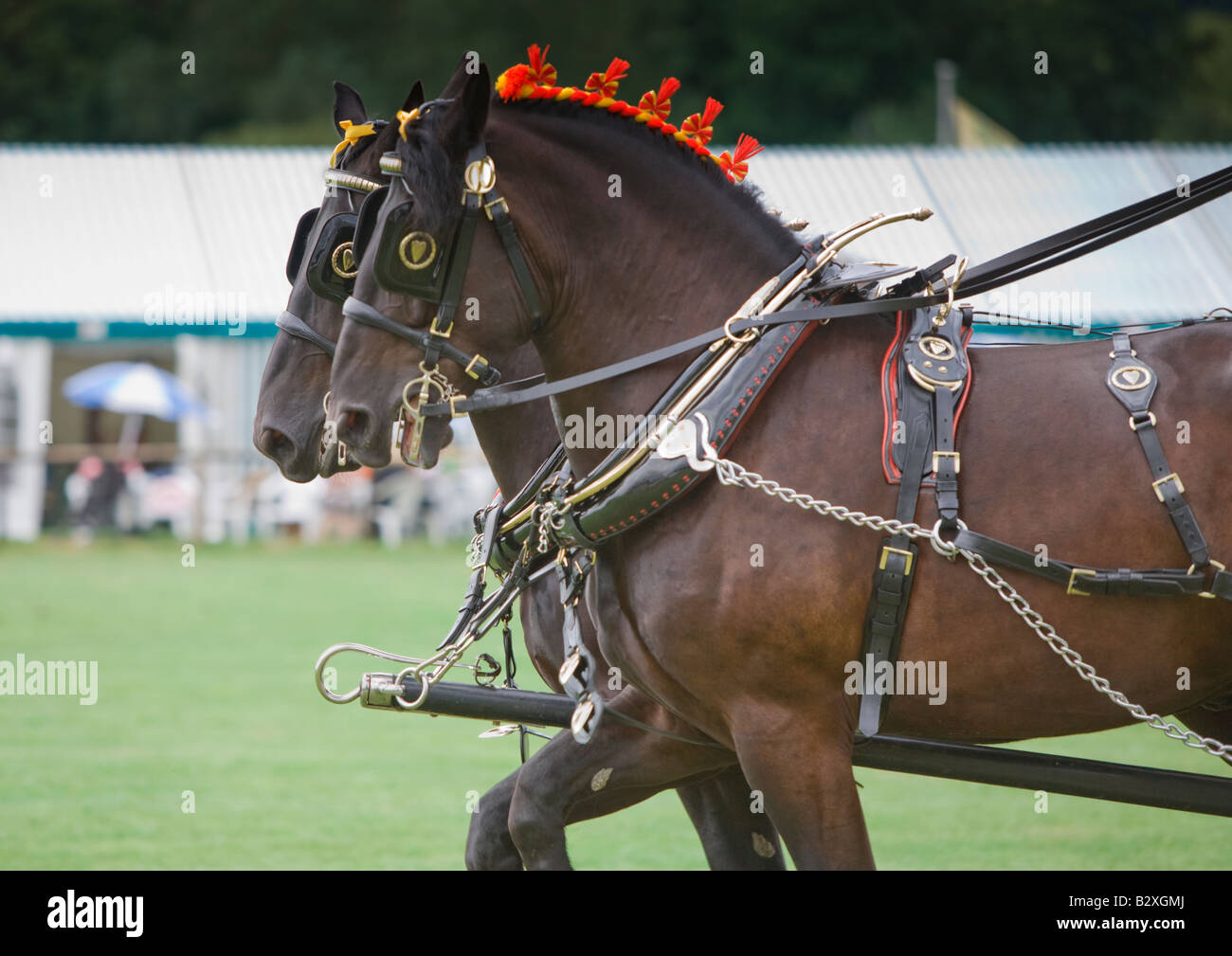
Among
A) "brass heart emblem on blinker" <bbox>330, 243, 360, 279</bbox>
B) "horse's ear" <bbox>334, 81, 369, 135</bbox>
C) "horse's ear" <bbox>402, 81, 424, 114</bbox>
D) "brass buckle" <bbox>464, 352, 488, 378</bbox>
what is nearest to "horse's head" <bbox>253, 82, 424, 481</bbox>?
"brass heart emblem on blinker" <bbox>330, 243, 360, 279</bbox>

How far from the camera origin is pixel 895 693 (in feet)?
10.5

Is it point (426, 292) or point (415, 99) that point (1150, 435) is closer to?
point (426, 292)

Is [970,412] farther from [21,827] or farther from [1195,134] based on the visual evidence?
[1195,134]

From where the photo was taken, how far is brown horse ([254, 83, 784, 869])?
3.88 meters

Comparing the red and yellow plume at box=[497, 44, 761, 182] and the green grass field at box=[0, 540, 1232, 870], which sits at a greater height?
A: the red and yellow plume at box=[497, 44, 761, 182]

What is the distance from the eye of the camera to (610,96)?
357cm

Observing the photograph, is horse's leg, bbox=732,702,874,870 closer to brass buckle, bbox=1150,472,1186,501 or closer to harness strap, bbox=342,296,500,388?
brass buckle, bbox=1150,472,1186,501

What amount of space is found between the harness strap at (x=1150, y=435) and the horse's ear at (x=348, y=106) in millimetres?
2551

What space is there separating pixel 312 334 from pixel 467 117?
4.09 ft

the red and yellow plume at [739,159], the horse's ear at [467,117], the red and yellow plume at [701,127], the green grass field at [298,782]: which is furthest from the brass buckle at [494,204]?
the green grass field at [298,782]

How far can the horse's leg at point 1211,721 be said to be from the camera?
3701mm

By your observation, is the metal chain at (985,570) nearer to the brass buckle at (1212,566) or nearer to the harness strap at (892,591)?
the harness strap at (892,591)
